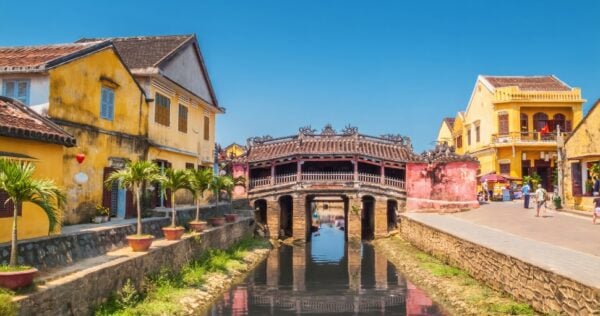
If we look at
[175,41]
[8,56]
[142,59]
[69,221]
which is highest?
[175,41]

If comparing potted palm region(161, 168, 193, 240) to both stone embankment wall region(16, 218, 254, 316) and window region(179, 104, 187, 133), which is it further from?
window region(179, 104, 187, 133)

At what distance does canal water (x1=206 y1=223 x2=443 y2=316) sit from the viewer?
13711 millimetres

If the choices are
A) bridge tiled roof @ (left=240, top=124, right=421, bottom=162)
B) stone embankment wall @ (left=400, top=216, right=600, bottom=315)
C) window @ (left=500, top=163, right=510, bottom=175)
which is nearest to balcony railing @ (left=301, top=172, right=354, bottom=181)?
bridge tiled roof @ (left=240, top=124, right=421, bottom=162)

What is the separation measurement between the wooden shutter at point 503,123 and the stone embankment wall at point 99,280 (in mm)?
24926

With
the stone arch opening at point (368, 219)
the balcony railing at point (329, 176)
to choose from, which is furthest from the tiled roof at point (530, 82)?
the balcony railing at point (329, 176)

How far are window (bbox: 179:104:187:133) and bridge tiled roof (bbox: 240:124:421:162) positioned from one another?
876 cm

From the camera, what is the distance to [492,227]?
19.3m

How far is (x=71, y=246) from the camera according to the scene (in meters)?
11.0

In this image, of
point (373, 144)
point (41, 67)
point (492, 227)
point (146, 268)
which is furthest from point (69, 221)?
point (373, 144)

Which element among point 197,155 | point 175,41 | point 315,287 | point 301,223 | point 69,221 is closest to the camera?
point 69,221

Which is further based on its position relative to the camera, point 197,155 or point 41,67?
point 197,155

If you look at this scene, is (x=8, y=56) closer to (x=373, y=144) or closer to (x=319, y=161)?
(x=319, y=161)

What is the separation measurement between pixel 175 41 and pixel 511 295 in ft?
56.1

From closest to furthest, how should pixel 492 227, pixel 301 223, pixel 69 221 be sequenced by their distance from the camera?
pixel 69 221, pixel 492 227, pixel 301 223
